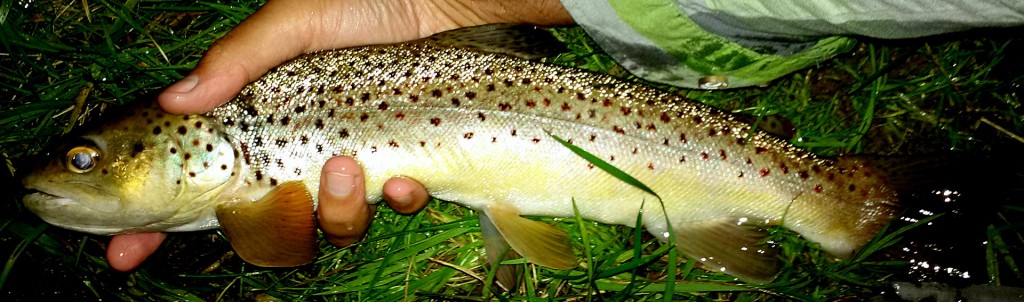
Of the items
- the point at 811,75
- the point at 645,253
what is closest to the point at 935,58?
the point at 811,75

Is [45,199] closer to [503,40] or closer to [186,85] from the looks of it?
[186,85]

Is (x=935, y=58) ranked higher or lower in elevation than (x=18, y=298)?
higher

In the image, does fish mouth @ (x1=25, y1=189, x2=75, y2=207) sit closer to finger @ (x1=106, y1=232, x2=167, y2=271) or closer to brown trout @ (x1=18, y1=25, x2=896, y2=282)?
brown trout @ (x1=18, y1=25, x2=896, y2=282)

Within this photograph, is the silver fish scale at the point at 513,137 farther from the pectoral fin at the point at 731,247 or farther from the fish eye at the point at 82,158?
the fish eye at the point at 82,158

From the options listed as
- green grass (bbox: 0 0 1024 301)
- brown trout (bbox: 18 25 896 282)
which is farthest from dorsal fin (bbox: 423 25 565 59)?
green grass (bbox: 0 0 1024 301)

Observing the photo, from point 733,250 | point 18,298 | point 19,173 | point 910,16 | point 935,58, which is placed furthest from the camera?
point 935,58

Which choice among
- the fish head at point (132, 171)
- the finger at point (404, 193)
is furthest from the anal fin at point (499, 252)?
the fish head at point (132, 171)

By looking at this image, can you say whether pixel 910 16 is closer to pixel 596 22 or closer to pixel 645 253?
pixel 596 22
